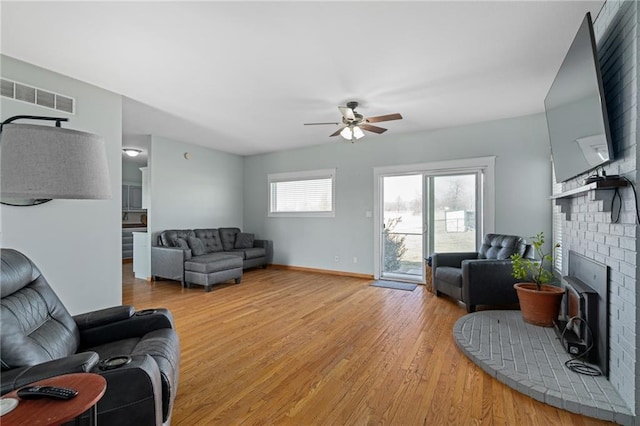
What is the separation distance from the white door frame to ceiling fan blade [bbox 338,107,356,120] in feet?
6.70

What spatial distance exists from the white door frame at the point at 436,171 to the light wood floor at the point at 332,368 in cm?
144

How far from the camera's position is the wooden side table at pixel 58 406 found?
2.98 ft

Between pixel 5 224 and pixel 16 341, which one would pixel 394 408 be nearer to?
pixel 16 341

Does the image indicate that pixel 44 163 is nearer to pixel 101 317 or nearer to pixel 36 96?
pixel 101 317

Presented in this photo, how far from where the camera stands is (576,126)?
2.29 metres

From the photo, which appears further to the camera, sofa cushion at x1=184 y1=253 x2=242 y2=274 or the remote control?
sofa cushion at x1=184 y1=253 x2=242 y2=274

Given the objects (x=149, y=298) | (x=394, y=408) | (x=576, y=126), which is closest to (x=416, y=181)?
(x=576, y=126)

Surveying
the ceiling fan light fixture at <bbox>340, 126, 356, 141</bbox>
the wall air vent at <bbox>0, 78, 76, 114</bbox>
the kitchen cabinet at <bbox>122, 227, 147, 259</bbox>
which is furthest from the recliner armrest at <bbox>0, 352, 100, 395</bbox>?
the kitchen cabinet at <bbox>122, 227, 147, 259</bbox>

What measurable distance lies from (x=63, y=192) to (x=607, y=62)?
3.36 meters

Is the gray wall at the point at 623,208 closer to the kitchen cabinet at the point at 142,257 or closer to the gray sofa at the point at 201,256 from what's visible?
the gray sofa at the point at 201,256

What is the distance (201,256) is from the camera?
5461mm

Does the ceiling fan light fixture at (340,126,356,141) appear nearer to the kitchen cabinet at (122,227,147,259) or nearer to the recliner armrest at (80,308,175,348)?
the recliner armrest at (80,308,175,348)

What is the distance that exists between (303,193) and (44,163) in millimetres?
5686

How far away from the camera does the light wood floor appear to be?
6.21ft
